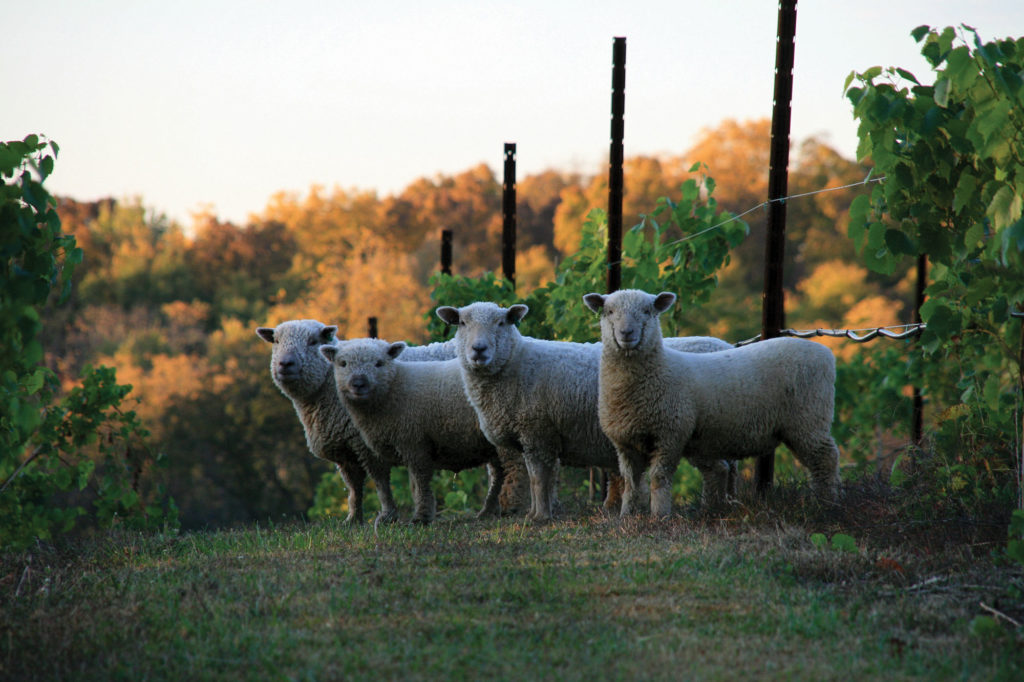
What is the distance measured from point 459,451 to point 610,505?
1.50 metres

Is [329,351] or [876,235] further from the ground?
[876,235]

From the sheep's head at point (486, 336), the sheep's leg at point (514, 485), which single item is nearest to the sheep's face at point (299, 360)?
the sheep's head at point (486, 336)

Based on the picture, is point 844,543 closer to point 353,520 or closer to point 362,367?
point 362,367

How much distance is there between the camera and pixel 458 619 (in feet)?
16.8

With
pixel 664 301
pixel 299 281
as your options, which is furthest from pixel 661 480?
pixel 299 281

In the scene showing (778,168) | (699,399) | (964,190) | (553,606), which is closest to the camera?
(553,606)

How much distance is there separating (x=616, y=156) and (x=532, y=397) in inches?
153

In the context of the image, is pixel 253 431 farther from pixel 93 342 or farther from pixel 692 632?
pixel 692 632

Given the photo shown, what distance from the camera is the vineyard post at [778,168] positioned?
934 cm

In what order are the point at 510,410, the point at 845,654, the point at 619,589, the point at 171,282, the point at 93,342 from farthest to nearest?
the point at 171,282 < the point at 93,342 < the point at 510,410 < the point at 619,589 < the point at 845,654

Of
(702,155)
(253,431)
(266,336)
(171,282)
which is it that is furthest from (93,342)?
(266,336)

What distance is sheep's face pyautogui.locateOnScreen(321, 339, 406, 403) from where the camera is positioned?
8.66 meters

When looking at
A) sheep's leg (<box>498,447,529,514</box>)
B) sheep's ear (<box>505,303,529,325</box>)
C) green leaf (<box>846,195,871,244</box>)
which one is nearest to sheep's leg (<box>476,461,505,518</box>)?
sheep's leg (<box>498,447,529,514</box>)

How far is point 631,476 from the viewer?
27.6 feet
